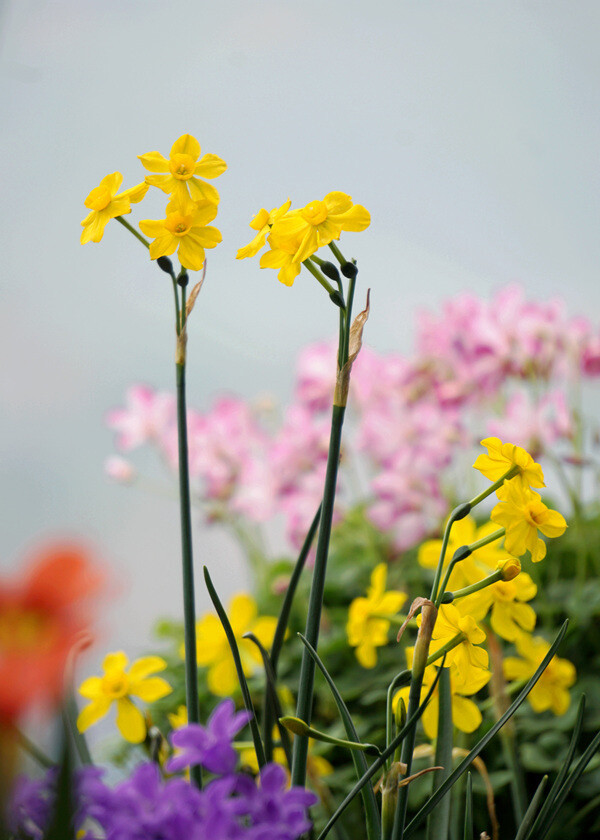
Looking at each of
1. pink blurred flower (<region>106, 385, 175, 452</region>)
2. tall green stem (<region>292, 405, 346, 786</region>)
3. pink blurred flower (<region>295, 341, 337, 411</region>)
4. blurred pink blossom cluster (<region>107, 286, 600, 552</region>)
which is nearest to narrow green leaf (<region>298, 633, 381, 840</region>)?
tall green stem (<region>292, 405, 346, 786</region>)

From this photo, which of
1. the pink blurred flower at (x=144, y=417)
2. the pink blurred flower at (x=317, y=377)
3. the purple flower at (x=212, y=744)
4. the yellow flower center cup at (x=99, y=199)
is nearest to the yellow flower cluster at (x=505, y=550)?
the purple flower at (x=212, y=744)

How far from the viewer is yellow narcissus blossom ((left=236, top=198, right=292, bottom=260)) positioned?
36cm

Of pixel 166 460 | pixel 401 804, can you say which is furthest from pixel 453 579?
pixel 166 460

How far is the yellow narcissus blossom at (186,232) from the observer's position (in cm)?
36

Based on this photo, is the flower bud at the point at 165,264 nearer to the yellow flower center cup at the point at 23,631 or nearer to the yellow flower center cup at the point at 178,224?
the yellow flower center cup at the point at 178,224

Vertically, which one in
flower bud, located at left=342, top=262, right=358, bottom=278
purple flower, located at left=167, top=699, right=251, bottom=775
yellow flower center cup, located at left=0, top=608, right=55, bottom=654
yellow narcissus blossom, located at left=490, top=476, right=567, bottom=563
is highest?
flower bud, located at left=342, top=262, right=358, bottom=278

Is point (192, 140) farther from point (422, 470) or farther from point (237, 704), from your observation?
point (422, 470)

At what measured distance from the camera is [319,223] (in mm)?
335

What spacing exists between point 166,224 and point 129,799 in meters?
0.24

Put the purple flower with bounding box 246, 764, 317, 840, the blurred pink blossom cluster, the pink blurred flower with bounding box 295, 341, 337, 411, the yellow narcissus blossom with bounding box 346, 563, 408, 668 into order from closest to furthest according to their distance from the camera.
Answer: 1. the purple flower with bounding box 246, 764, 317, 840
2. the yellow narcissus blossom with bounding box 346, 563, 408, 668
3. the blurred pink blossom cluster
4. the pink blurred flower with bounding box 295, 341, 337, 411

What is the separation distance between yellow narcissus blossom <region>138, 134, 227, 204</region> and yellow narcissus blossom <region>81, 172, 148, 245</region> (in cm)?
1

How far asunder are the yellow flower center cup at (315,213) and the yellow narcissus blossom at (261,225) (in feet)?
0.07

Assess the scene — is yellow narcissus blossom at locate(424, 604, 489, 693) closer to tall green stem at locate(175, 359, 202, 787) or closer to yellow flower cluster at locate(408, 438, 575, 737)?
yellow flower cluster at locate(408, 438, 575, 737)

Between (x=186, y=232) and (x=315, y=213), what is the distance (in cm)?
7
